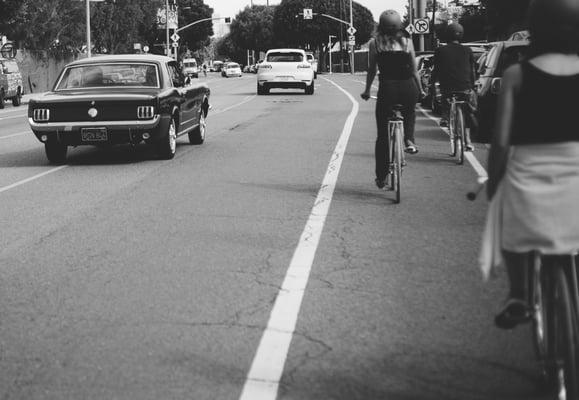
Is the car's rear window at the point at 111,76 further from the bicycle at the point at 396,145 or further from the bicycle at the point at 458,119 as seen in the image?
the bicycle at the point at 396,145

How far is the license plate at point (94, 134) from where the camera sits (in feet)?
45.0

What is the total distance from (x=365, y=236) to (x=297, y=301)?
2265 millimetres

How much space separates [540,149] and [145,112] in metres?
10.3

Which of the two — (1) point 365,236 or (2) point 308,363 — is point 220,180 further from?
(2) point 308,363

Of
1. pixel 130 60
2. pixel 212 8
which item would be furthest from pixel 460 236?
pixel 212 8

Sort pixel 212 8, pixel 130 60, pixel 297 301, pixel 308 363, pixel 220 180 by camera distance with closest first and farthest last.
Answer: pixel 308 363 → pixel 297 301 → pixel 220 180 → pixel 130 60 → pixel 212 8

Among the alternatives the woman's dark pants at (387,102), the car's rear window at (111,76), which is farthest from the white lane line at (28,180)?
the woman's dark pants at (387,102)

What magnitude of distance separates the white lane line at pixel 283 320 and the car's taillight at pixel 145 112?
4403 mm

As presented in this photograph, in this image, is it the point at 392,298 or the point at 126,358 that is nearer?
the point at 126,358

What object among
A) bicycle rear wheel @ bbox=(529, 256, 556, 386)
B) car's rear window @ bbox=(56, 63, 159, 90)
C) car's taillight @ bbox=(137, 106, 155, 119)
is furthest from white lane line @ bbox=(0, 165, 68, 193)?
bicycle rear wheel @ bbox=(529, 256, 556, 386)

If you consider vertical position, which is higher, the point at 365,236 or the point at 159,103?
the point at 159,103

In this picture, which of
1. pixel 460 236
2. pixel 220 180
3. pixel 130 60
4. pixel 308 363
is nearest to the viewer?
pixel 308 363

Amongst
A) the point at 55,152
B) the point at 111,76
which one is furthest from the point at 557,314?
the point at 111,76

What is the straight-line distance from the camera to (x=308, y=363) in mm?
4789
